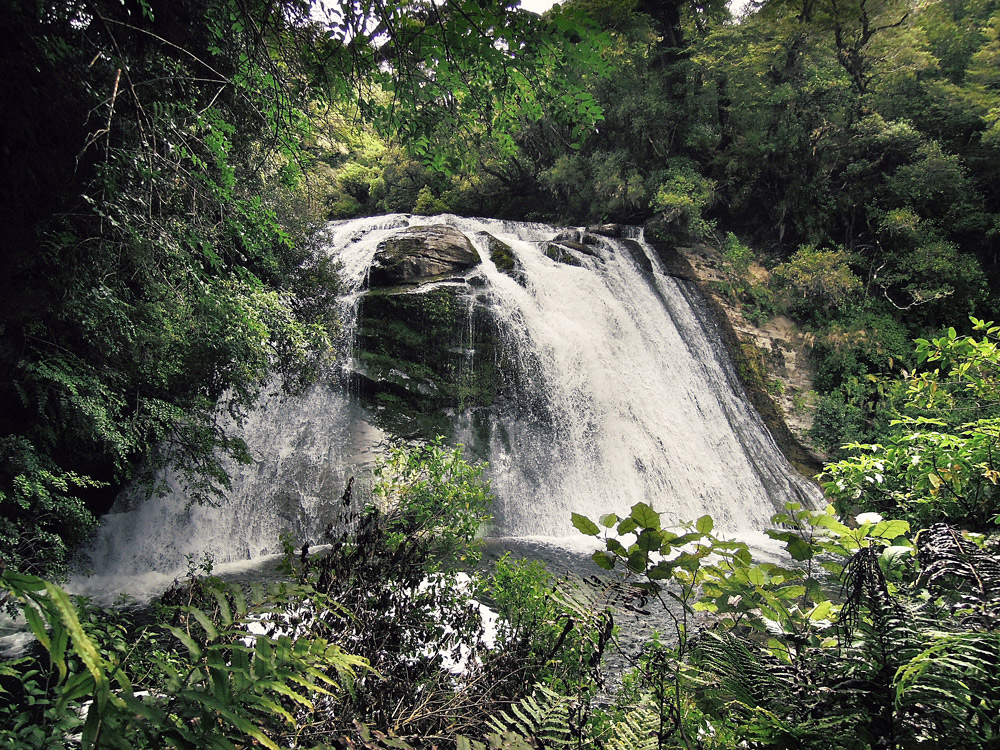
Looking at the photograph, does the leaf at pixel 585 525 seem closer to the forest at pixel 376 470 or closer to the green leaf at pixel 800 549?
the forest at pixel 376 470

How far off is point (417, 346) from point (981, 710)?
995cm

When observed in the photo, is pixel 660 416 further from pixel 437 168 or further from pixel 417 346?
pixel 437 168

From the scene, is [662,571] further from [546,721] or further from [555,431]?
[555,431]

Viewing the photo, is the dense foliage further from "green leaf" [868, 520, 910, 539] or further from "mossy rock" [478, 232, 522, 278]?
"mossy rock" [478, 232, 522, 278]

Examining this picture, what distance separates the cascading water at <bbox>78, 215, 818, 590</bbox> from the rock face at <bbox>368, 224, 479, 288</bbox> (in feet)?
1.13

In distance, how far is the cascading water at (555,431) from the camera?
7637 mm

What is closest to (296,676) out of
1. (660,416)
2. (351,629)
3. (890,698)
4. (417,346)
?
(351,629)

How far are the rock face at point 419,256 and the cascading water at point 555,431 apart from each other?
345 millimetres

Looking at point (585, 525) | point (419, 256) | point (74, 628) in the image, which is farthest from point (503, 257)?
point (74, 628)

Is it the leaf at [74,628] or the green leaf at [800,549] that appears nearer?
the leaf at [74,628]

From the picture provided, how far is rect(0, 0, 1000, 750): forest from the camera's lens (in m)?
0.91

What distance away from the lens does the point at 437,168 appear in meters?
2.96

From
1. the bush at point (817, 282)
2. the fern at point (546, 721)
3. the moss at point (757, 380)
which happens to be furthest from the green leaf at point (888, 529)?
the bush at point (817, 282)

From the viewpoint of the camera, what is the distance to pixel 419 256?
11.0 m
